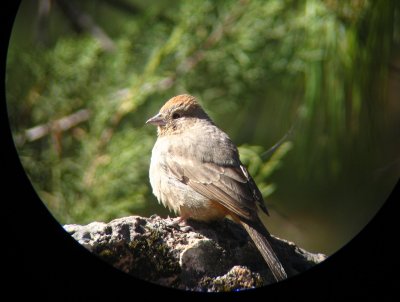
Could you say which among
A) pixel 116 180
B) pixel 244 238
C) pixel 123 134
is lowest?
pixel 244 238

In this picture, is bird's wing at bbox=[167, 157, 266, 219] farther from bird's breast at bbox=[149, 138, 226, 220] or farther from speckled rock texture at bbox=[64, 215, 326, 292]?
speckled rock texture at bbox=[64, 215, 326, 292]

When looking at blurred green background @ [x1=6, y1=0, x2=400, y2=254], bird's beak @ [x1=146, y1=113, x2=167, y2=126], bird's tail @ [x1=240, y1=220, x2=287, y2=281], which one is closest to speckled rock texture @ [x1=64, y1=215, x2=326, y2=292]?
bird's tail @ [x1=240, y1=220, x2=287, y2=281]

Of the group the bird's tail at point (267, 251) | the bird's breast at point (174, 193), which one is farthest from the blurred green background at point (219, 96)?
the bird's tail at point (267, 251)

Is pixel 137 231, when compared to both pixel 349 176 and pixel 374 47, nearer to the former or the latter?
pixel 349 176

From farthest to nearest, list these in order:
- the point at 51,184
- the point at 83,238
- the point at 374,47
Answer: the point at 51,184
the point at 374,47
the point at 83,238

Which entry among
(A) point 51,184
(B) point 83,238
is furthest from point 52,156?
(B) point 83,238

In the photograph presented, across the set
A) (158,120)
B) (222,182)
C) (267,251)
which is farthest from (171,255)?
(158,120)
